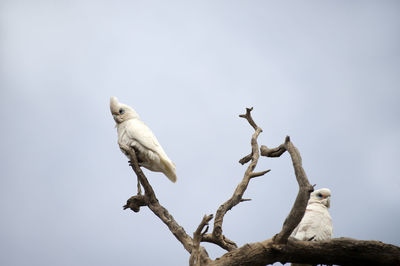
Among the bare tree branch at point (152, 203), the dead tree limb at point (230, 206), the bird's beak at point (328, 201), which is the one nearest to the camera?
the dead tree limb at point (230, 206)

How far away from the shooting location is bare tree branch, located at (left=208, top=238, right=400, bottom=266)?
379cm

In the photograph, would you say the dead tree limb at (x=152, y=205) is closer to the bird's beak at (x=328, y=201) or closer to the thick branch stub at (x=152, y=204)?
the thick branch stub at (x=152, y=204)

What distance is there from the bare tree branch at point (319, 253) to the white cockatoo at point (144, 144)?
1.82 metres

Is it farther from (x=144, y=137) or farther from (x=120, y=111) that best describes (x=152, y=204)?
(x=120, y=111)

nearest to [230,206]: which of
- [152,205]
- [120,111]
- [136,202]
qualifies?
[152,205]

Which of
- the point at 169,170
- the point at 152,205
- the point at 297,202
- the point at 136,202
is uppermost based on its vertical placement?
the point at 169,170

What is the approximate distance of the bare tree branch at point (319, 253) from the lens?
3.79 metres

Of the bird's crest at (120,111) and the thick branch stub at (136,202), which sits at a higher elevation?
the bird's crest at (120,111)

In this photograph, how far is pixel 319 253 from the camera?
3.87m

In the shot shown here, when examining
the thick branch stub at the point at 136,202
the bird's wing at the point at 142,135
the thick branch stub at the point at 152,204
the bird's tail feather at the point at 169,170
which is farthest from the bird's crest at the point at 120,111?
the thick branch stub at the point at 136,202

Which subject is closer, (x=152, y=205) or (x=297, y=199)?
(x=297, y=199)

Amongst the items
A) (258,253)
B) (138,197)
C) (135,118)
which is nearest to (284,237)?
(258,253)

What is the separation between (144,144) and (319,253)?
2.52 metres

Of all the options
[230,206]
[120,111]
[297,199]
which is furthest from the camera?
[120,111]
